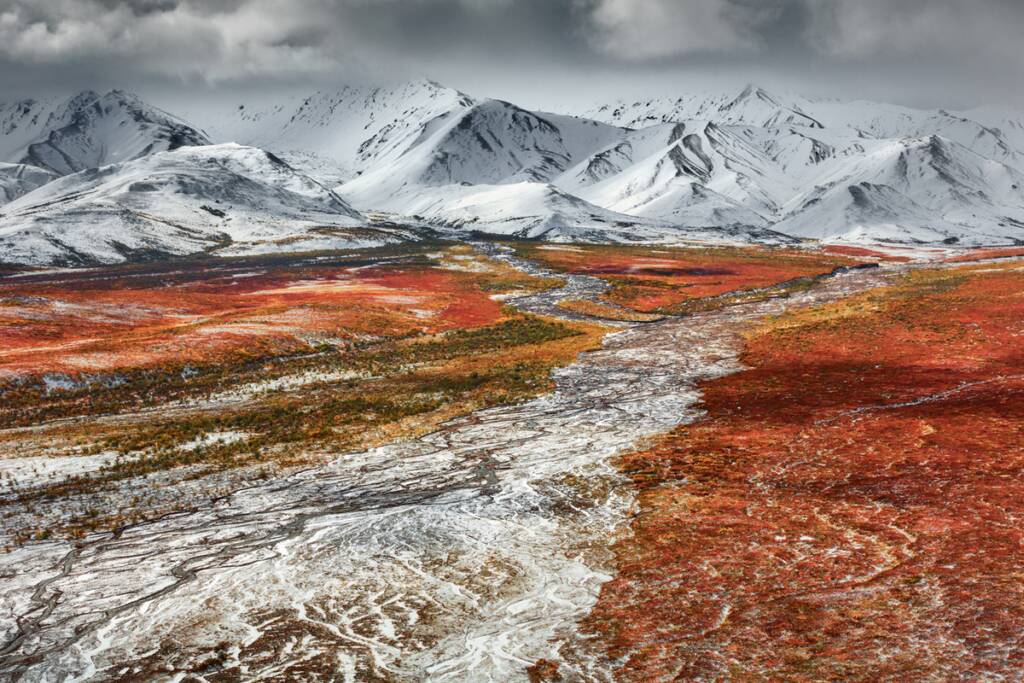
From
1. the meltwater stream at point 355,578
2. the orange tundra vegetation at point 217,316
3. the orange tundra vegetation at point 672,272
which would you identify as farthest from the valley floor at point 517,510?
the orange tundra vegetation at point 672,272

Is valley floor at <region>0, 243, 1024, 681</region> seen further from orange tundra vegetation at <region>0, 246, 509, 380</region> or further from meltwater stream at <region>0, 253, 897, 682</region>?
orange tundra vegetation at <region>0, 246, 509, 380</region>

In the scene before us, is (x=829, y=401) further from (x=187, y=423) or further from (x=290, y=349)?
(x=290, y=349)

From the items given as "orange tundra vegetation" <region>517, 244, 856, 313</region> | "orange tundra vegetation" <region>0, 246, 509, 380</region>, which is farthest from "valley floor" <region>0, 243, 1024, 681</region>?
"orange tundra vegetation" <region>517, 244, 856, 313</region>

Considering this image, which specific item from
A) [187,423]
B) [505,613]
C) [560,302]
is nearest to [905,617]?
[505,613]

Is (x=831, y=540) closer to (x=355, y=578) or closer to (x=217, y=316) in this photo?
(x=355, y=578)

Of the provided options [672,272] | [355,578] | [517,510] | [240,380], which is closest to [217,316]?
[240,380]

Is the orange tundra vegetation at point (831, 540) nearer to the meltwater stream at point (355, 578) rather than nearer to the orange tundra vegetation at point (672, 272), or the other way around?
the meltwater stream at point (355, 578)
